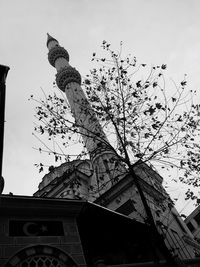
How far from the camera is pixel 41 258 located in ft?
25.3

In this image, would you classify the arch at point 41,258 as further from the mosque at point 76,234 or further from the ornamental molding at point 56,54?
the ornamental molding at point 56,54

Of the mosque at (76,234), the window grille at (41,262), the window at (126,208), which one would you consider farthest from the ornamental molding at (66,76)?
the window grille at (41,262)

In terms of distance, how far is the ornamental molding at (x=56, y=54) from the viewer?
121 feet

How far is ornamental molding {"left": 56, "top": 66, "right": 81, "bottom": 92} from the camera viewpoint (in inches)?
1278

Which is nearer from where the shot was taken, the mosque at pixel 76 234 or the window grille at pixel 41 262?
the window grille at pixel 41 262

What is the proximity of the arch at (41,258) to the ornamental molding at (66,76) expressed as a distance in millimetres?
26378

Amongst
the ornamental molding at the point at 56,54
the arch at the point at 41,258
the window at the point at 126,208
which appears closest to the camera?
the arch at the point at 41,258

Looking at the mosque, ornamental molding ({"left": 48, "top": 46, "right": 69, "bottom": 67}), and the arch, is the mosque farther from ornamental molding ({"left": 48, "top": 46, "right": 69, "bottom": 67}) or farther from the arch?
ornamental molding ({"left": 48, "top": 46, "right": 69, "bottom": 67})

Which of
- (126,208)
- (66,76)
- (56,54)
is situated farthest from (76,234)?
(56,54)

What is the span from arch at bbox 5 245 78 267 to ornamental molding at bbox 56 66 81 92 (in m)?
26.4

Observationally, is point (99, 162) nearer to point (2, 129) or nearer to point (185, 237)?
point (185, 237)

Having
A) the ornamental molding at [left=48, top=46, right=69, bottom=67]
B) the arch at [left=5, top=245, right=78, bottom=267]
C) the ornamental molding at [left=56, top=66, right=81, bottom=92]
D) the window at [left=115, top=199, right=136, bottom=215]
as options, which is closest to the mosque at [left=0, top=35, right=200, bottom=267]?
the arch at [left=5, top=245, right=78, bottom=267]

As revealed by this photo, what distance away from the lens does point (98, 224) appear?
9.92 metres

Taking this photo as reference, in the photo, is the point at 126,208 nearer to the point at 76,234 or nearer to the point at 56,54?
the point at 76,234
